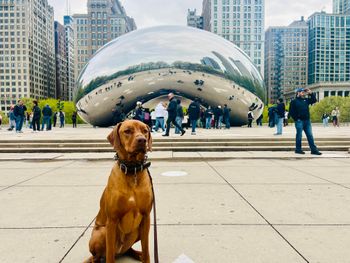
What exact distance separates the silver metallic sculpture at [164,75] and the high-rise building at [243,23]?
10854 centimetres

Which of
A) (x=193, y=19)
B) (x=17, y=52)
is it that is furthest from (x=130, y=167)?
(x=193, y=19)

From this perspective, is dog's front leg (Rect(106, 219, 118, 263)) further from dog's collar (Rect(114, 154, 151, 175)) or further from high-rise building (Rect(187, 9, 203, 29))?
high-rise building (Rect(187, 9, 203, 29))

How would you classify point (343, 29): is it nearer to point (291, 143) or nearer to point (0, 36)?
point (0, 36)

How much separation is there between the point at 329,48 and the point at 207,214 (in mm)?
179051

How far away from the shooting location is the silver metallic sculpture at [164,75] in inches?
757

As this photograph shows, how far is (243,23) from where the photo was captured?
123812mm

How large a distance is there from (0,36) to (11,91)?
79.2 ft

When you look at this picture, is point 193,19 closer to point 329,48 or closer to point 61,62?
point 329,48

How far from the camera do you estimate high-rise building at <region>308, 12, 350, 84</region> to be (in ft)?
502

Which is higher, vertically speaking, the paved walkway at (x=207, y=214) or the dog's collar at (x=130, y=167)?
the dog's collar at (x=130, y=167)

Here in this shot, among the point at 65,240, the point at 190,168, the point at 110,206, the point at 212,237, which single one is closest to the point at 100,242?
the point at 110,206

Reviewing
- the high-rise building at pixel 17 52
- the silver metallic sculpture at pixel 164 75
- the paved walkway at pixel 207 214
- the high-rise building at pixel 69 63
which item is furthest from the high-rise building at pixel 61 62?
the paved walkway at pixel 207 214

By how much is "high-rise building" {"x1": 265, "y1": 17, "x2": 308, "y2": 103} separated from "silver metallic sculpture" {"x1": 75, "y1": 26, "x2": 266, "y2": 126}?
15087 centimetres

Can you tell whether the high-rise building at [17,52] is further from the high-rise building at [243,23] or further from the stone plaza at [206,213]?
the stone plaza at [206,213]
